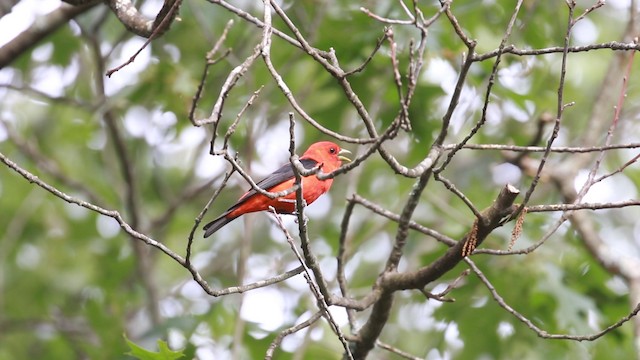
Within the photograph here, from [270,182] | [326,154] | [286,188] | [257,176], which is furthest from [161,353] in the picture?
[257,176]

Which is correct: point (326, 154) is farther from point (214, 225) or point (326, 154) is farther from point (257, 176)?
point (257, 176)

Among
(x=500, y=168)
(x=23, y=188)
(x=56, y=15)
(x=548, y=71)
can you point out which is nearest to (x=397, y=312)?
(x=500, y=168)

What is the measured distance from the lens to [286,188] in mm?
6332

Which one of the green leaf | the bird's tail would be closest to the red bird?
the bird's tail

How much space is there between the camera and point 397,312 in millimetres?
10008

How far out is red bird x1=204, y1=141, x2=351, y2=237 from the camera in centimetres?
A: 594

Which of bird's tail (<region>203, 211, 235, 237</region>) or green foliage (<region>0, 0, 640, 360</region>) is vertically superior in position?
green foliage (<region>0, 0, 640, 360</region>)

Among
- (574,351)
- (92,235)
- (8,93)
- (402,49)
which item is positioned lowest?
(574,351)

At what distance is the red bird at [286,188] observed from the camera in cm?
594

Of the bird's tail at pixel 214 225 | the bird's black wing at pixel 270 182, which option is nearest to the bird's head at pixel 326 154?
the bird's black wing at pixel 270 182

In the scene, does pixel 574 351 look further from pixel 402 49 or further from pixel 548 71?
pixel 402 49

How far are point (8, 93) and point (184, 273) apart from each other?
2.66 metres

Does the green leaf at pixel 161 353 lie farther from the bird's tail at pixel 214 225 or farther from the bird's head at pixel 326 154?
the bird's head at pixel 326 154

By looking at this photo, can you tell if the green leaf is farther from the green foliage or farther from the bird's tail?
the bird's tail
